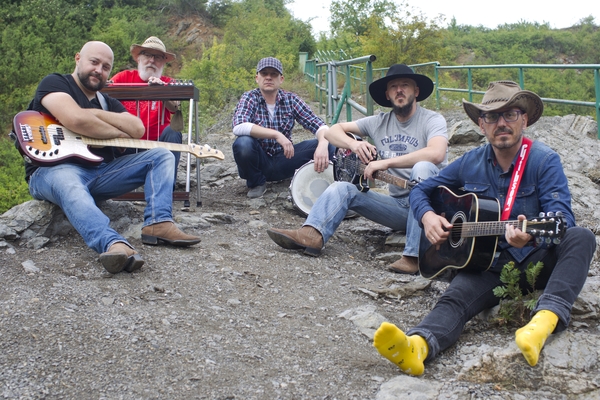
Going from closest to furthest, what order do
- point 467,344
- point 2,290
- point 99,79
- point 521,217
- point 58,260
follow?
1. point 521,217
2. point 467,344
3. point 2,290
4. point 58,260
5. point 99,79

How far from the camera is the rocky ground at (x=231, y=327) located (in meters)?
2.56

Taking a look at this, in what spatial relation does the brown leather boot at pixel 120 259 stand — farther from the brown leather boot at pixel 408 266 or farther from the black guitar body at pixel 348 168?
the black guitar body at pixel 348 168

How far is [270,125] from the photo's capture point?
5965 mm

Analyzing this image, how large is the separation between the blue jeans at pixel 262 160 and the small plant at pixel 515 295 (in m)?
3.06

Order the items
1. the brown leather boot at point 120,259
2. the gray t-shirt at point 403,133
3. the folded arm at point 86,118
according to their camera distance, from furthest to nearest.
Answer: the gray t-shirt at point 403,133 → the folded arm at point 86,118 → the brown leather boot at point 120,259

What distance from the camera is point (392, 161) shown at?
175 inches

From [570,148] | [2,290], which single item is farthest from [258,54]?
[2,290]

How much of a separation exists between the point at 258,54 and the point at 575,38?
2117 cm

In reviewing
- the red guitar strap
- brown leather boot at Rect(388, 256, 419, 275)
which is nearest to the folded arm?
brown leather boot at Rect(388, 256, 419, 275)

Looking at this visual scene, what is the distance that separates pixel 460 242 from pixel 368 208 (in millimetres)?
1298

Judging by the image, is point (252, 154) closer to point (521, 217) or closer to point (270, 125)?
point (270, 125)

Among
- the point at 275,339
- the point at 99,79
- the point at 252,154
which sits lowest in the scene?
the point at 275,339

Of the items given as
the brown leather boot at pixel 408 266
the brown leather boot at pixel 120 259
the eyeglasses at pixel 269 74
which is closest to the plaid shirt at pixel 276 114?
the eyeglasses at pixel 269 74

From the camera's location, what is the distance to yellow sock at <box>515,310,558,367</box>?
2.56 metres
